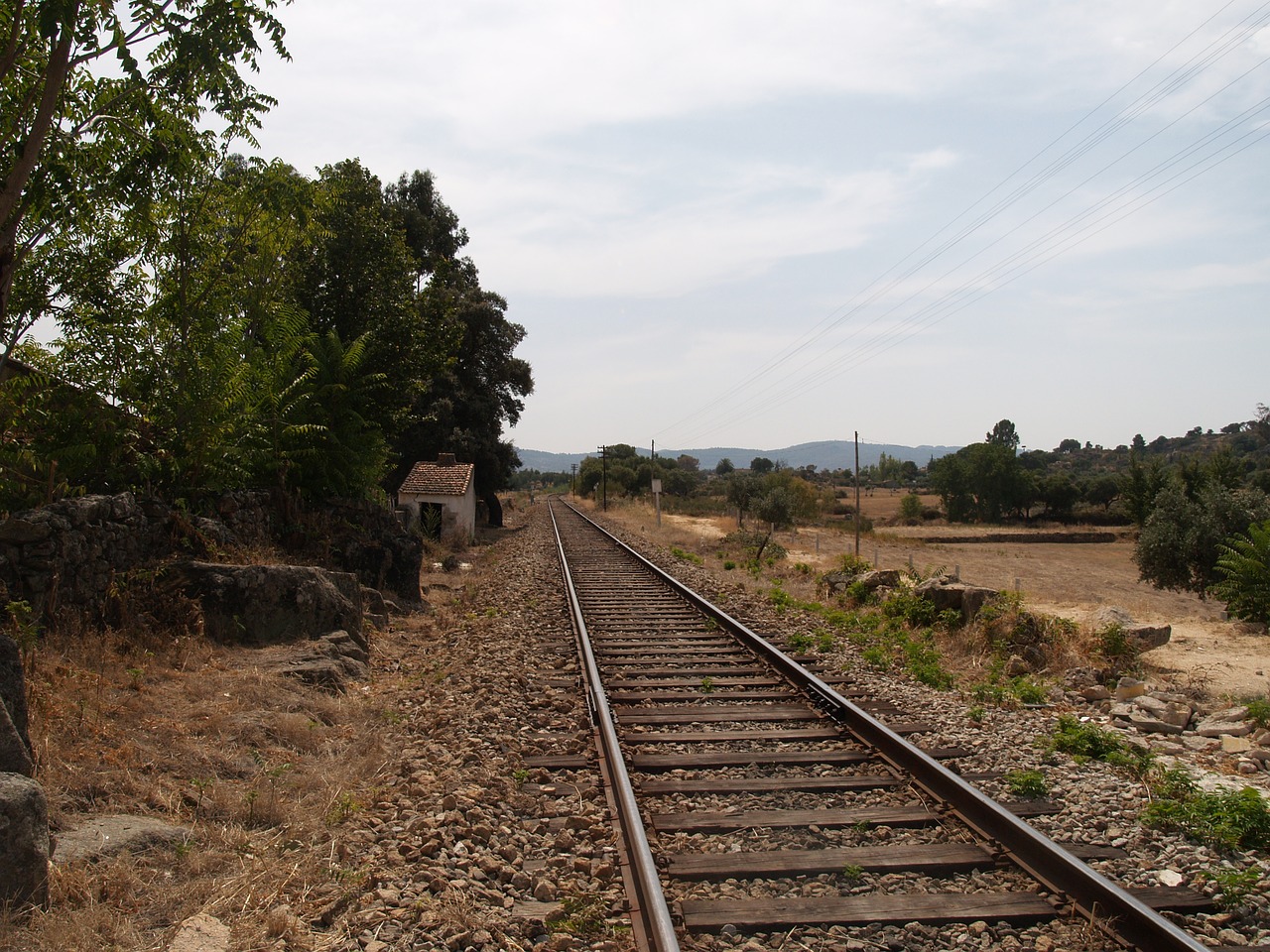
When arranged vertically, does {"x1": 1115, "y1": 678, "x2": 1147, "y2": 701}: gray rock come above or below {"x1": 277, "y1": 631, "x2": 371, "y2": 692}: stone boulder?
below

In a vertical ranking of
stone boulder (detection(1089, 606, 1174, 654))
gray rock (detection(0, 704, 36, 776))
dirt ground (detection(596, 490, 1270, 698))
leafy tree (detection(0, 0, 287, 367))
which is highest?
leafy tree (detection(0, 0, 287, 367))

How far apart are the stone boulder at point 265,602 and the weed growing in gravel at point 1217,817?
7.40 m

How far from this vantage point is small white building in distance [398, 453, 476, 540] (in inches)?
1089

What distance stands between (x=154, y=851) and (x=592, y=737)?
9.86ft

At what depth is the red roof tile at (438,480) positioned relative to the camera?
29.1m

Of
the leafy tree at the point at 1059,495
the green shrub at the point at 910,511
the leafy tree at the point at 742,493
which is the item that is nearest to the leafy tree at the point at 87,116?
the leafy tree at the point at 742,493

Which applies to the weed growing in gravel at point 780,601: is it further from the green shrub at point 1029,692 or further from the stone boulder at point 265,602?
the stone boulder at point 265,602

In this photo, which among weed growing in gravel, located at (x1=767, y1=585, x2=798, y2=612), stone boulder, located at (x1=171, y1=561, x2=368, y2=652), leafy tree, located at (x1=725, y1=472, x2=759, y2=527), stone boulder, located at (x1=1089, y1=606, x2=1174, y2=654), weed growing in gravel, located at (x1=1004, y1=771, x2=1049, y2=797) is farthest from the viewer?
leafy tree, located at (x1=725, y1=472, x2=759, y2=527)

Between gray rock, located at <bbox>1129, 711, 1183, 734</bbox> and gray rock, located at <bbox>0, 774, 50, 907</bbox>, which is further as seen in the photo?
gray rock, located at <bbox>1129, 711, 1183, 734</bbox>

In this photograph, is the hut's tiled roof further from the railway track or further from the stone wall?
the railway track

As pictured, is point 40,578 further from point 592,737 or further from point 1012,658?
point 1012,658

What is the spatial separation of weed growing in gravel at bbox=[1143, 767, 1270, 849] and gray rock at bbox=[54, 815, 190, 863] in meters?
5.15

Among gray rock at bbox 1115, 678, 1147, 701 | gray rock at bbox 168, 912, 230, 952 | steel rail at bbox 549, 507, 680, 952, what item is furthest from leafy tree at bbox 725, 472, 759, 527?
gray rock at bbox 168, 912, 230, 952

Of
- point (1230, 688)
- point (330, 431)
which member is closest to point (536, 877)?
point (1230, 688)
